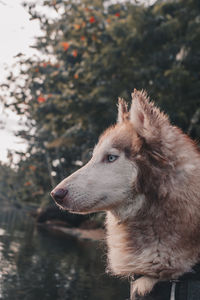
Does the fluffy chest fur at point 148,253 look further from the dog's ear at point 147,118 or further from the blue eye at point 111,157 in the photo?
the dog's ear at point 147,118

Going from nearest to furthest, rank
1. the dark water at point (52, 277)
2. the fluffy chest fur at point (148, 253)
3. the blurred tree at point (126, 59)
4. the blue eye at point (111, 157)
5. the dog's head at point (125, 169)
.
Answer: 1. the fluffy chest fur at point (148, 253)
2. the dog's head at point (125, 169)
3. the blue eye at point (111, 157)
4. the dark water at point (52, 277)
5. the blurred tree at point (126, 59)

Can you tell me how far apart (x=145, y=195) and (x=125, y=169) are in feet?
1.10

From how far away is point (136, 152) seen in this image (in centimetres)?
356

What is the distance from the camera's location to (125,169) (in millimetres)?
3604

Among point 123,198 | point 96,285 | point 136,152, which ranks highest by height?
point 136,152

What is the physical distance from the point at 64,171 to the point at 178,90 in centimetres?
Answer: 1744

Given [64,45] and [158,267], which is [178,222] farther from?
[64,45]

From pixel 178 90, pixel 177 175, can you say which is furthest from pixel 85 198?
pixel 178 90

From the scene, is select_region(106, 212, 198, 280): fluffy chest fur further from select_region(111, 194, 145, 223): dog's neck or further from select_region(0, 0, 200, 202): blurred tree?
select_region(0, 0, 200, 202): blurred tree

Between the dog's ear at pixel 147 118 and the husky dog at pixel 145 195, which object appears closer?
the husky dog at pixel 145 195

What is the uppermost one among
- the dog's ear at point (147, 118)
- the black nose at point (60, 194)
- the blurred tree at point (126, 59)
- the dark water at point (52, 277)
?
the blurred tree at point (126, 59)

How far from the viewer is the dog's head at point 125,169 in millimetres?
3479

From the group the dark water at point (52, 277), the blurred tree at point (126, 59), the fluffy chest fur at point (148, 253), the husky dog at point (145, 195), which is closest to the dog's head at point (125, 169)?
the husky dog at point (145, 195)

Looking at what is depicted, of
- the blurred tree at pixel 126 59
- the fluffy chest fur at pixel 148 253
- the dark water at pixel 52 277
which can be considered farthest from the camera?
the blurred tree at pixel 126 59
